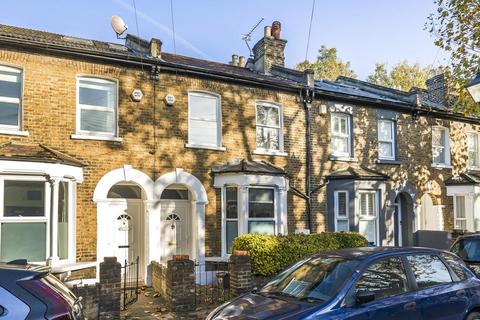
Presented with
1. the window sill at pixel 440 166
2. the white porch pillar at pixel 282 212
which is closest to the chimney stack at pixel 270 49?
the white porch pillar at pixel 282 212

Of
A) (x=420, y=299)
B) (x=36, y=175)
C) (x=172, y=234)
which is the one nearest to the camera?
(x=420, y=299)

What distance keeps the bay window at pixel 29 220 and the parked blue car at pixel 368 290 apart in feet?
19.5

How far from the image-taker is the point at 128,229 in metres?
12.5

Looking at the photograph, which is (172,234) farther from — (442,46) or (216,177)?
(442,46)

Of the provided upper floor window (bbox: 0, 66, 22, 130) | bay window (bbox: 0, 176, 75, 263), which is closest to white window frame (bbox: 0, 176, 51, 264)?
bay window (bbox: 0, 176, 75, 263)

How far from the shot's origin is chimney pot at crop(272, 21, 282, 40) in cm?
1833

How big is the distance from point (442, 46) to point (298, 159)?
5.93 metres

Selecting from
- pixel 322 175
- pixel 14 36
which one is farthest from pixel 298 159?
pixel 14 36

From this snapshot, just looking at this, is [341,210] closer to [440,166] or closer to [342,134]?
[342,134]

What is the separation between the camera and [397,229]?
1752 cm

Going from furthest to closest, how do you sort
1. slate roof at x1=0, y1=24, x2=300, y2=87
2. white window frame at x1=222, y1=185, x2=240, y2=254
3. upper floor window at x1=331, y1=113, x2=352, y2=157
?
1. upper floor window at x1=331, y1=113, x2=352, y2=157
2. white window frame at x1=222, y1=185, x2=240, y2=254
3. slate roof at x1=0, y1=24, x2=300, y2=87

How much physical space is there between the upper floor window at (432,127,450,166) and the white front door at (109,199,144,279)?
39.6ft

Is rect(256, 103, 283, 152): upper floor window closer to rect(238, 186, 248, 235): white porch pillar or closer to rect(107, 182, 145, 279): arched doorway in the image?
rect(238, 186, 248, 235): white porch pillar

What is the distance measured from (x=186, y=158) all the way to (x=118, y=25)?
5.30m
